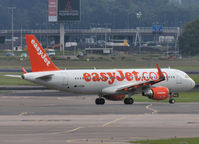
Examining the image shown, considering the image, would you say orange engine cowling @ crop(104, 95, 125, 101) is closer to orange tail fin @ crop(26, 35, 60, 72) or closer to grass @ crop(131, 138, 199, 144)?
orange tail fin @ crop(26, 35, 60, 72)

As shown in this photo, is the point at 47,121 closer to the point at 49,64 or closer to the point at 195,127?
the point at 195,127

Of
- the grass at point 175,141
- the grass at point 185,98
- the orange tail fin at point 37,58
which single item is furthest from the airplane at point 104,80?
the grass at point 175,141

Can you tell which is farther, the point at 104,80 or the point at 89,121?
the point at 104,80

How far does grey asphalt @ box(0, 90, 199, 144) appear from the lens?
36.9 m

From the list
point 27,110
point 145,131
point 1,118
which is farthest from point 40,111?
point 145,131

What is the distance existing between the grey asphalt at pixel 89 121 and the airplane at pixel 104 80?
1369mm

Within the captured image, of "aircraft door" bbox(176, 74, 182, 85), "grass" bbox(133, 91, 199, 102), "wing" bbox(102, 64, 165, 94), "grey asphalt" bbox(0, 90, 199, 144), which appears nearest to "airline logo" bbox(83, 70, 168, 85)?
"wing" bbox(102, 64, 165, 94)

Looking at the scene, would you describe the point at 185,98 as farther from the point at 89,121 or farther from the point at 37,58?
the point at 89,121

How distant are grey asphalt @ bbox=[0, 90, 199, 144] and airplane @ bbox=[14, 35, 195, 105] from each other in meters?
1.37

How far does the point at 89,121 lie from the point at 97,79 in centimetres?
1587

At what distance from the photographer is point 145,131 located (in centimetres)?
3966

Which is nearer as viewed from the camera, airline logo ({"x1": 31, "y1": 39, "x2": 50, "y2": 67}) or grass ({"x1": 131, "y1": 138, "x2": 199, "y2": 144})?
grass ({"x1": 131, "y1": 138, "x2": 199, "y2": 144})

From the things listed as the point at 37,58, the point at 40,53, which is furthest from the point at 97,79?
the point at 37,58

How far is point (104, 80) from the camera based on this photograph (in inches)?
2413
